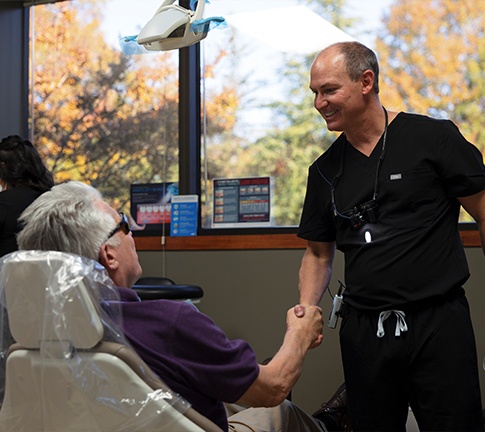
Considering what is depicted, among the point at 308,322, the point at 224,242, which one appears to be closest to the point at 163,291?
the point at 224,242

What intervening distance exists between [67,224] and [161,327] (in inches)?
12.3

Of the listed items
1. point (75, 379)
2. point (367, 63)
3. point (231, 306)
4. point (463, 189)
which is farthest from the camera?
point (231, 306)

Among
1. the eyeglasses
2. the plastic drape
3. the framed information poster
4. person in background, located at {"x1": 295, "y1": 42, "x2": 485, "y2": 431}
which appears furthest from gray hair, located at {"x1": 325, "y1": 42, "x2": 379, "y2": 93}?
the framed information poster

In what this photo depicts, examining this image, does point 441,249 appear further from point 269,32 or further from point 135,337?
→ point 269,32

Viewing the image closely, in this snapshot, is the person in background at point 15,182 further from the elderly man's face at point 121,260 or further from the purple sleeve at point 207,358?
the purple sleeve at point 207,358

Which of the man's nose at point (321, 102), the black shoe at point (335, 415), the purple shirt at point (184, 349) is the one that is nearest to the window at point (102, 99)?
the black shoe at point (335, 415)

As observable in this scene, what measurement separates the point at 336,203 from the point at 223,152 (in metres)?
2.28

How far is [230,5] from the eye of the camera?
180 inches

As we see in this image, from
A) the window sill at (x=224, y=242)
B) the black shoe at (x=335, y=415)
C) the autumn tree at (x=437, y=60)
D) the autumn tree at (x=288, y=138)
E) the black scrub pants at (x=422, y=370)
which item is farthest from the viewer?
the autumn tree at (x=288, y=138)

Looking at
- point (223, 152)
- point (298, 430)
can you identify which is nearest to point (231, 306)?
point (223, 152)

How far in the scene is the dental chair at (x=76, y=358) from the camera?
5.25ft

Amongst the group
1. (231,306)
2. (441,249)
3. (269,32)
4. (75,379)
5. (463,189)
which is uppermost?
(269,32)

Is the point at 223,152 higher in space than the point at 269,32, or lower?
lower

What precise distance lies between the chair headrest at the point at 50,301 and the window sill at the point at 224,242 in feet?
8.41
